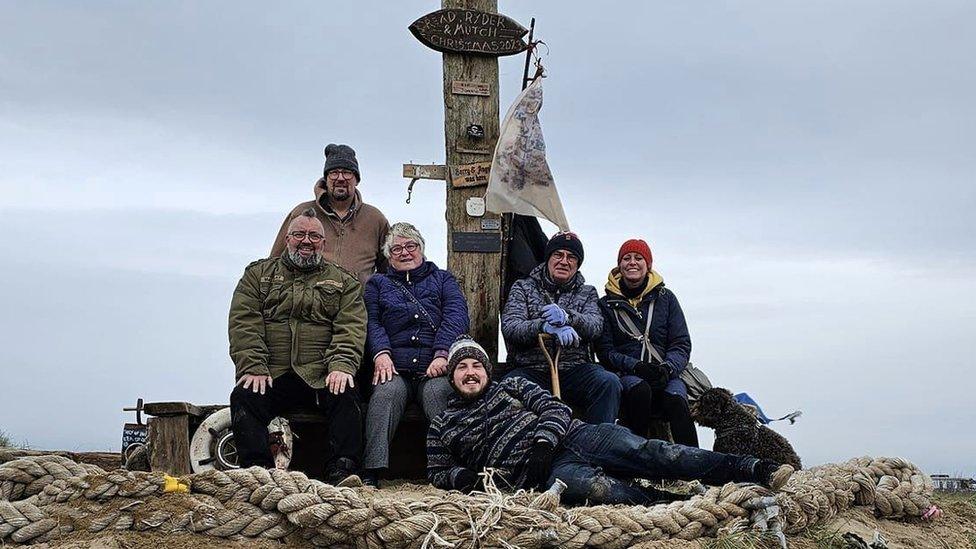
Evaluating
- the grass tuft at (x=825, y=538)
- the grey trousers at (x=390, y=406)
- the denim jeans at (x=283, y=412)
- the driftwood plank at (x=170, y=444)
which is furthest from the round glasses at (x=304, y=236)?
the grass tuft at (x=825, y=538)

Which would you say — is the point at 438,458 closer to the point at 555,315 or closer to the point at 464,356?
the point at 464,356

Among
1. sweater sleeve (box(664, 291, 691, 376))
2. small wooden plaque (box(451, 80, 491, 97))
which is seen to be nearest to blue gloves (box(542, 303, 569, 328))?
sweater sleeve (box(664, 291, 691, 376))

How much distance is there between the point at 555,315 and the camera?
6242 millimetres

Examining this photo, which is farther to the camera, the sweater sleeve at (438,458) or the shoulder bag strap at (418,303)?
the shoulder bag strap at (418,303)

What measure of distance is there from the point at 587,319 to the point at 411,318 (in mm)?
1159

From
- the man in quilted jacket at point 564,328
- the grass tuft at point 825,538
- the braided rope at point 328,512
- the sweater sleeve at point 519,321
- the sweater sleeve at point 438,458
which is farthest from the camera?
the sweater sleeve at point 519,321

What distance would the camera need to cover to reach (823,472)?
552 cm

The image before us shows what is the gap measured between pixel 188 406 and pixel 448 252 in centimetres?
236

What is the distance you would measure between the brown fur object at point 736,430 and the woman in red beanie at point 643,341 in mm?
329

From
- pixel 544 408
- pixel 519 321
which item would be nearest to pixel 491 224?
pixel 519 321

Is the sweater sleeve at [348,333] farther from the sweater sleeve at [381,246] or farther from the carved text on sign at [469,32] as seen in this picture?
the carved text on sign at [469,32]

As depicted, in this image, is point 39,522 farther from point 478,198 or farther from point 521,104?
point 521,104

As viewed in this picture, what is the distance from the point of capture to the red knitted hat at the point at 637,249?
6.78m

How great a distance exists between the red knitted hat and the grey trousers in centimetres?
167
